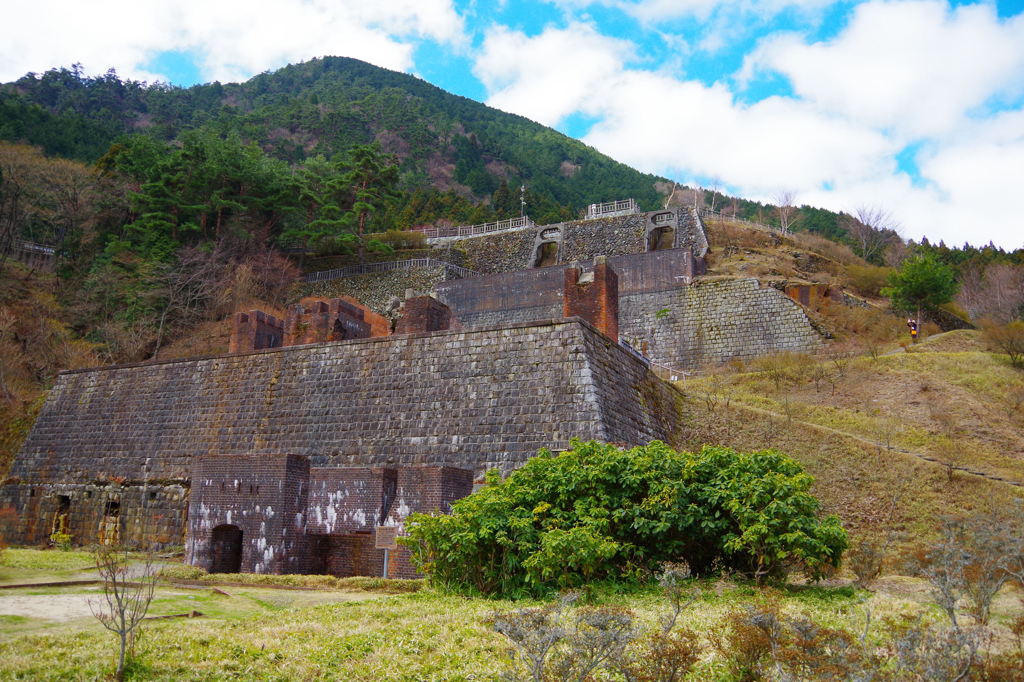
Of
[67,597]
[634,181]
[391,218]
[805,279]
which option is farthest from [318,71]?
[67,597]

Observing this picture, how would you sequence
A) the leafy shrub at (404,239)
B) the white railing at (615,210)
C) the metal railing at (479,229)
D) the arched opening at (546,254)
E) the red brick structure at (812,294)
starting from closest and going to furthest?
the red brick structure at (812,294) < the arched opening at (546,254) < the white railing at (615,210) < the leafy shrub at (404,239) < the metal railing at (479,229)

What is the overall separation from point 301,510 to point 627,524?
6.63 meters

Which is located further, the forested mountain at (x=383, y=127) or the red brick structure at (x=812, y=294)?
the forested mountain at (x=383, y=127)

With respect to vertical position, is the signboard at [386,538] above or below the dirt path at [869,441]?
below

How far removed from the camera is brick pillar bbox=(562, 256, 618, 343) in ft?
66.6

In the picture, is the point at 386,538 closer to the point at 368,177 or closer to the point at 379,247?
the point at 379,247

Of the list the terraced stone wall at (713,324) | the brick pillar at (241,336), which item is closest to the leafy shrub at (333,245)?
the terraced stone wall at (713,324)

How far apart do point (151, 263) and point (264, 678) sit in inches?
1403

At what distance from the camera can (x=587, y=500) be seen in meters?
10.9

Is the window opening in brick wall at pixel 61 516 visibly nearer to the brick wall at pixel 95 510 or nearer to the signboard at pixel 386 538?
the brick wall at pixel 95 510

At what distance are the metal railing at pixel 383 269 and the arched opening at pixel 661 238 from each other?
1034cm

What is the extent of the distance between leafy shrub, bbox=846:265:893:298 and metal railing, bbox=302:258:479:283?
2039 cm

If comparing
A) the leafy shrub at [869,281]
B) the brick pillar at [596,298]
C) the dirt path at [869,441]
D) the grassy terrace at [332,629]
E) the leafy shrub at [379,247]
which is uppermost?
the leafy shrub at [379,247]

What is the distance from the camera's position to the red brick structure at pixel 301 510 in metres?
13.8
